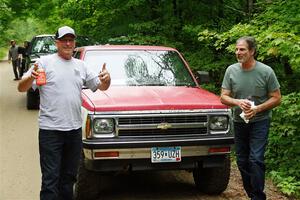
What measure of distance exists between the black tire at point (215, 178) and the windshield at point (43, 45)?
8838 mm

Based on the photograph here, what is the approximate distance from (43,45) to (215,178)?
959 centimetres

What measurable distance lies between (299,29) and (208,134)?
2.57 m

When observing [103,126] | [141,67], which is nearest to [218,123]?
[103,126]

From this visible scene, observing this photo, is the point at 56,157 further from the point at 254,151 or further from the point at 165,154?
the point at 254,151

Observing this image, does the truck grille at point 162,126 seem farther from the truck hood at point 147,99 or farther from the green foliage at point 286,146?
the green foliage at point 286,146

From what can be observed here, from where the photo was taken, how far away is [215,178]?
606 cm

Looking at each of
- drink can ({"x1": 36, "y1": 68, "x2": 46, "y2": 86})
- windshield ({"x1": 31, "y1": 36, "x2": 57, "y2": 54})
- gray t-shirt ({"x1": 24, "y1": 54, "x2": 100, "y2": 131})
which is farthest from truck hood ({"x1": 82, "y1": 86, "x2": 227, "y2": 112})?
windshield ({"x1": 31, "y1": 36, "x2": 57, "y2": 54})

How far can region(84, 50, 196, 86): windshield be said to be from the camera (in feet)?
21.6

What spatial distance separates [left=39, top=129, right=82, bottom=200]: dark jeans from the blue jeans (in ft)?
6.01

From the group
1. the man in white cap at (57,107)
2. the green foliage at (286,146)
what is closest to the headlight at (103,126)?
the man in white cap at (57,107)

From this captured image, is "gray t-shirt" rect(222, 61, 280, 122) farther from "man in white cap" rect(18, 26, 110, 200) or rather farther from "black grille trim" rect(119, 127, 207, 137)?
"man in white cap" rect(18, 26, 110, 200)

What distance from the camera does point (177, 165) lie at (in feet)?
18.2

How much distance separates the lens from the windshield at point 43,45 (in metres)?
14.1

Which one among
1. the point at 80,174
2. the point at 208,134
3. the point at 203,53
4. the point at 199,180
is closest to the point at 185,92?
the point at 208,134
